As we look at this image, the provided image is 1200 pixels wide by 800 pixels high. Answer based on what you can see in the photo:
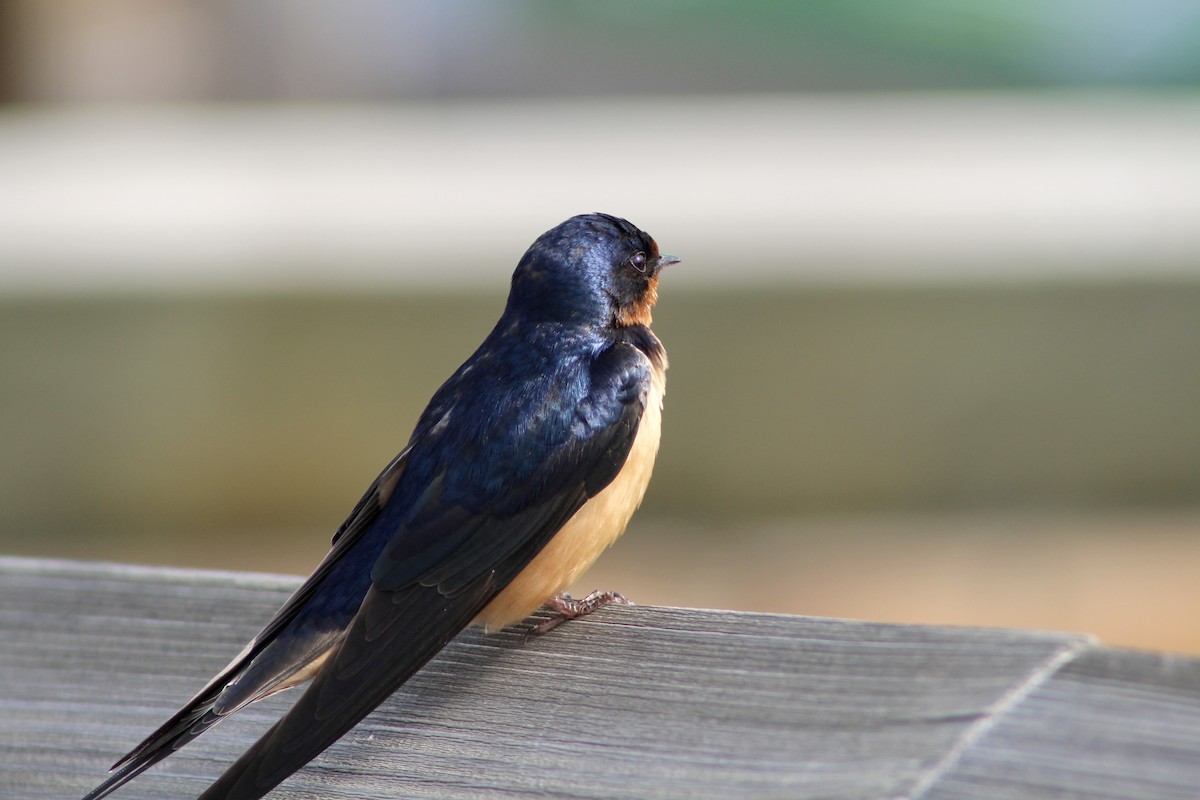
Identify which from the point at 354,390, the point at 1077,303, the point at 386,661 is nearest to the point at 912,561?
the point at 1077,303

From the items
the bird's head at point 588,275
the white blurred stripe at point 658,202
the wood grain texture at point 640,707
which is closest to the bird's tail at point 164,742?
the wood grain texture at point 640,707

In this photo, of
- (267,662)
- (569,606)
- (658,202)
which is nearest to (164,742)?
(267,662)

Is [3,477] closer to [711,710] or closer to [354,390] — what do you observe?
[354,390]

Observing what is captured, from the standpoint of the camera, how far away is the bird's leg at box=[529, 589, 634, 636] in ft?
6.93

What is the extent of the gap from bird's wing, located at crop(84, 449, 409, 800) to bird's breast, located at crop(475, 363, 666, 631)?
0.79 feet

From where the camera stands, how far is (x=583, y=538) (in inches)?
99.1

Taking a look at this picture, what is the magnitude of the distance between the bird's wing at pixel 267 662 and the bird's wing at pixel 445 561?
0.23 ft

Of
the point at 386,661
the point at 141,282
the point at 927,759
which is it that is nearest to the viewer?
the point at 927,759

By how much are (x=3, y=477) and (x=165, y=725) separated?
569cm

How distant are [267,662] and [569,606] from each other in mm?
478

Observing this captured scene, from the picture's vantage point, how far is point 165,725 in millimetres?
1756

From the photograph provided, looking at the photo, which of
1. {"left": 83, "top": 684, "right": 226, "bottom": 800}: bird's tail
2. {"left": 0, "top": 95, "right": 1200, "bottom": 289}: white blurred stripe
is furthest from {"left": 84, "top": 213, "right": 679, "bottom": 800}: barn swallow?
{"left": 0, "top": 95, "right": 1200, "bottom": 289}: white blurred stripe

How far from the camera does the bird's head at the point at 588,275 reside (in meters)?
2.77

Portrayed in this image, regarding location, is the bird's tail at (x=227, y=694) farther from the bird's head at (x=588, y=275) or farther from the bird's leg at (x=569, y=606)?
the bird's head at (x=588, y=275)
